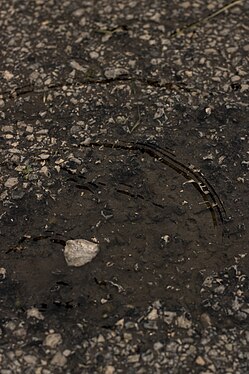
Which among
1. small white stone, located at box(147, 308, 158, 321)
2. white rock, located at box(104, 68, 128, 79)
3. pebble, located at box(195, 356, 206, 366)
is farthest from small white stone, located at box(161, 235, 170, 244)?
white rock, located at box(104, 68, 128, 79)

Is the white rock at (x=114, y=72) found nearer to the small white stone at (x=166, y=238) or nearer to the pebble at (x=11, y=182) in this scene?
the pebble at (x=11, y=182)

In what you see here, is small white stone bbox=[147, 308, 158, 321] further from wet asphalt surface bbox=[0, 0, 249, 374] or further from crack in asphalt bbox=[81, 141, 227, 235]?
crack in asphalt bbox=[81, 141, 227, 235]

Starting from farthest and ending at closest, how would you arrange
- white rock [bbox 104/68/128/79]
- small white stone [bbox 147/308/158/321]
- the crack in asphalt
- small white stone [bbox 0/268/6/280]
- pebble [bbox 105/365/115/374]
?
white rock [bbox 104/68/128/79] < the crack in asphalt < small white stone [bbox 0/268/6/280] < small white stone [bbox 147/308/158/321] < pebble [bbox 105/365/115/374]

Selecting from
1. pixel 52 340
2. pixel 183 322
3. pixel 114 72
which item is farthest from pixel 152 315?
→ pixel 114 72

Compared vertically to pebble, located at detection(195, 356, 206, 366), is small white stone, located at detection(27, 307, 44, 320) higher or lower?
higher

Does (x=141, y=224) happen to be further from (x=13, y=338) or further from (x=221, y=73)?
(x=221, y=73)

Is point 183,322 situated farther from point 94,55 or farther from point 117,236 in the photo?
point 94,55
